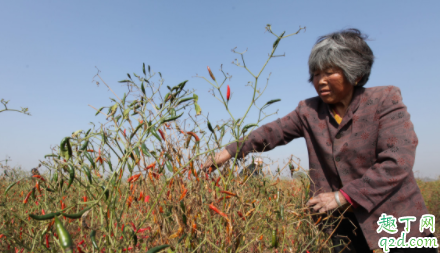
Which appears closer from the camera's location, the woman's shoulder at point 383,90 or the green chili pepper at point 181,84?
the green chili pepper at point 181,84

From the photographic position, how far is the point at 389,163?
1.53m

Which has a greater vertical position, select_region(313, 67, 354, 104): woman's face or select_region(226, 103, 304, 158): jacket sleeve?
select_region(313, 67, 354, 104): woman's face

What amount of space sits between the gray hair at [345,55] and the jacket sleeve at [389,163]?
30cm

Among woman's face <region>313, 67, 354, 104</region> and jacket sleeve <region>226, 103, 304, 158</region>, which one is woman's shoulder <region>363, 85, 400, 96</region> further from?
jacket sleeve <region>226, 103, 304, 158</region>

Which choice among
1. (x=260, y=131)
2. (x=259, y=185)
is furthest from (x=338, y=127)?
(x=259, y=185)

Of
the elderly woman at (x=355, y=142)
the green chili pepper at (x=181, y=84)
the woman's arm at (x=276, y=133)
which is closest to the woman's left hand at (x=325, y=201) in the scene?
the elderly woman at (x=355, y=142)

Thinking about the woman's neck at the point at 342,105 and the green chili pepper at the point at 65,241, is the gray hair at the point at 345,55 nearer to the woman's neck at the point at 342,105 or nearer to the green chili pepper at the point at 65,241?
the woman's neck at the point at 342,105

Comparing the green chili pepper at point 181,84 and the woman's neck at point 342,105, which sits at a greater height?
the green chili pepper at point 181,84

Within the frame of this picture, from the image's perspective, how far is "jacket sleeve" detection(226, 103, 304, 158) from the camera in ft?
6.25

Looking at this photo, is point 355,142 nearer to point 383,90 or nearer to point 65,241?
point 383,90

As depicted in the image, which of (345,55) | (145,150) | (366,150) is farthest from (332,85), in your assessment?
(145,150)

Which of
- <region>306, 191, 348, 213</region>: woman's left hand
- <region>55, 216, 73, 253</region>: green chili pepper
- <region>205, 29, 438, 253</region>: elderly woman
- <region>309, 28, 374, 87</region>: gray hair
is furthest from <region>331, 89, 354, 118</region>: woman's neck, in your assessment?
<region>55, 216, 73, 253</region>: green chili pepper

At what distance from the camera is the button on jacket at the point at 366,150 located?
155cm

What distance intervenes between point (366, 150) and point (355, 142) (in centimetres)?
7
